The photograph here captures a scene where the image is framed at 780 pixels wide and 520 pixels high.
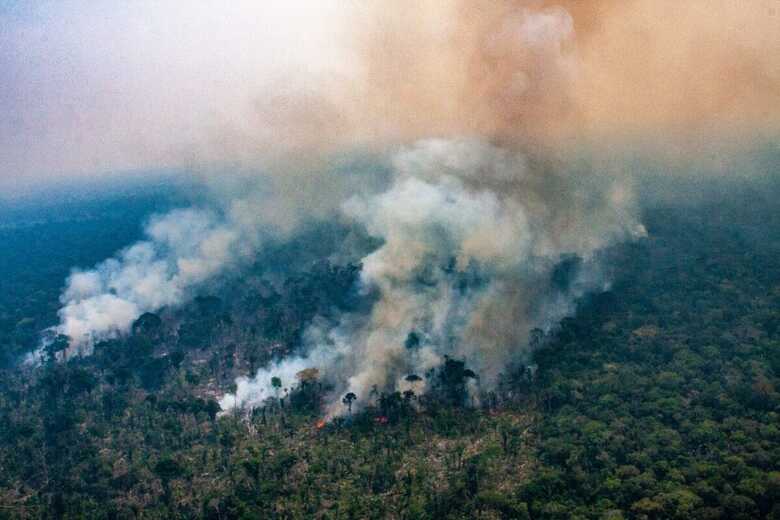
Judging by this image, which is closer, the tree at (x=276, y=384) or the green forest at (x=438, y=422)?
the green forest at (x=438, y=422)

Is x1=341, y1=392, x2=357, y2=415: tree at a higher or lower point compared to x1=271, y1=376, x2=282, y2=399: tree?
lower

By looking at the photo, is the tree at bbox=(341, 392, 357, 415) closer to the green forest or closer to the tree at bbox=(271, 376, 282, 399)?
the green forest

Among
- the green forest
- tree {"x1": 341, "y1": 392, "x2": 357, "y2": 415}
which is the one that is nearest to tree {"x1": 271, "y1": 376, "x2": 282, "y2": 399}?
the green forest

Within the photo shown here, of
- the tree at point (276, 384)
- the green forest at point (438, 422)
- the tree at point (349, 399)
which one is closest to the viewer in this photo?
the green forest at point (438, 422)

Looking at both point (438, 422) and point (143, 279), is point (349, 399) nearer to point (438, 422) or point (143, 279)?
point (438, 422)

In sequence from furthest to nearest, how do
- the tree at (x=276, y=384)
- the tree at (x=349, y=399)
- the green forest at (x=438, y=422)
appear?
1. the tree at (x=276, y=384)
2. the tree at (x=349, y=399)
3. the green forest at (x=438, y=422)

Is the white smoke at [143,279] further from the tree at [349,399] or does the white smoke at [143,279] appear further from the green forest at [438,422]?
the tree at [349,399]

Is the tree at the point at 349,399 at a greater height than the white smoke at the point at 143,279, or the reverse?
the white smoke at the point at 143,279

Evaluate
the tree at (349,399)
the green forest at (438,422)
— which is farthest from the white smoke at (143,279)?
the tree at (349,399)

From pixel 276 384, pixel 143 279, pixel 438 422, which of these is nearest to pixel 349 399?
pixel 438 422
